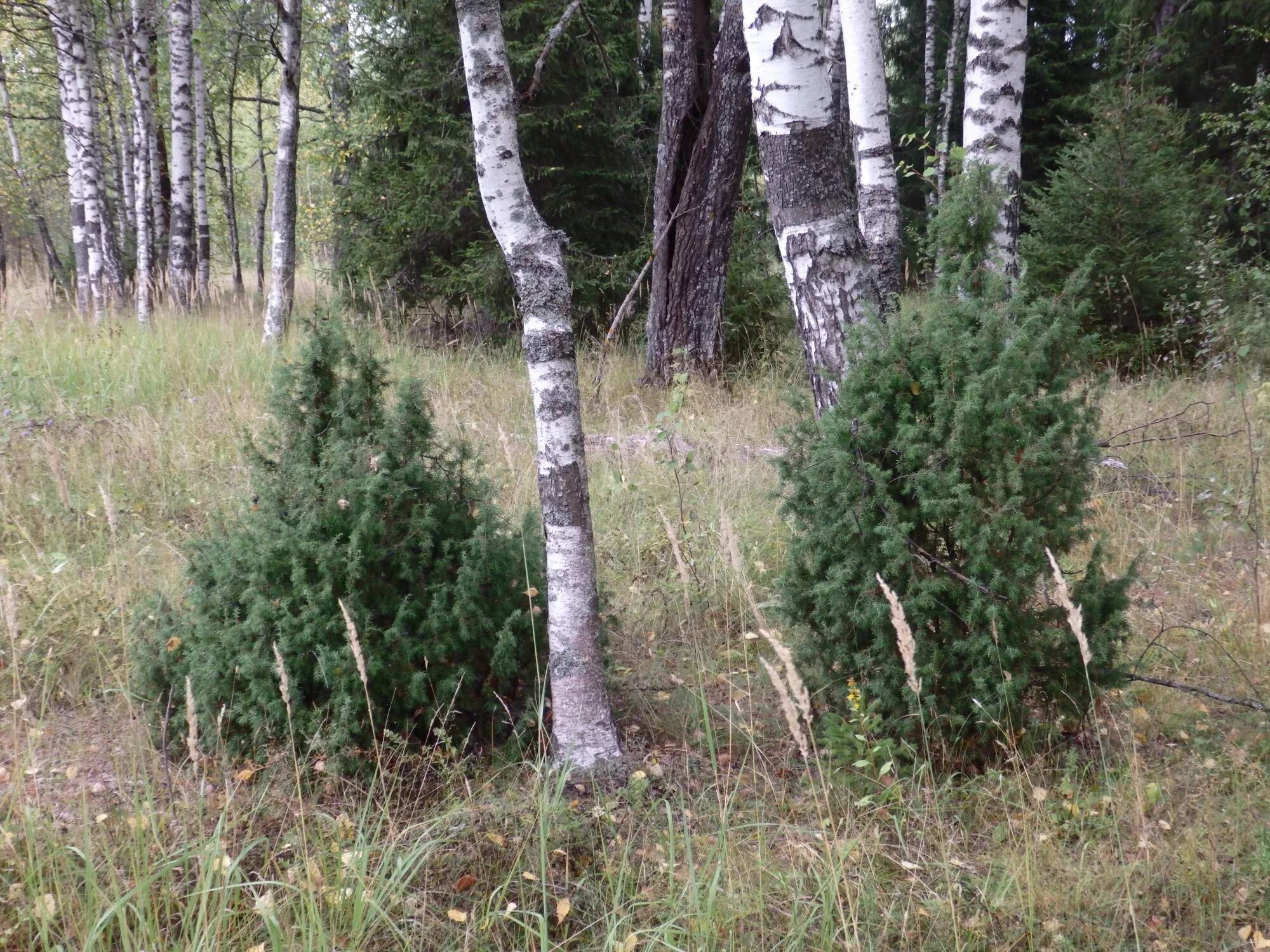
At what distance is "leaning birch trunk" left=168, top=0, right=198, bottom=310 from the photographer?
9.88 metres

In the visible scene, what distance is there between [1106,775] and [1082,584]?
547 millimetres

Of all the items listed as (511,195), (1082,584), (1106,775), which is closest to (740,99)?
(511,195)

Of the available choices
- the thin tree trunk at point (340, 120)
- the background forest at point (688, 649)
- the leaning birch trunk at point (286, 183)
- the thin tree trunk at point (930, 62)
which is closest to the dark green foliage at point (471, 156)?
the thin tree trunk at point (340, 120)

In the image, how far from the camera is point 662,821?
2500 mm

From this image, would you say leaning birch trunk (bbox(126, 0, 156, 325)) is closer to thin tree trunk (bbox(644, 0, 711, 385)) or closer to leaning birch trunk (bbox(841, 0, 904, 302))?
thin tree trunk (bbox(644, 0, 711, 385))

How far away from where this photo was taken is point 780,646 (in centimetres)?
176

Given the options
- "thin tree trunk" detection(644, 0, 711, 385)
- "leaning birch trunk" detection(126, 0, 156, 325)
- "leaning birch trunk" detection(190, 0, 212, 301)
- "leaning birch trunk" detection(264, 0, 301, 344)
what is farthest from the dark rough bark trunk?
"leaning birch trunk" detection(190, 0, 212, 301)

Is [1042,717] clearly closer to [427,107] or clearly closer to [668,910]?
[668,910]

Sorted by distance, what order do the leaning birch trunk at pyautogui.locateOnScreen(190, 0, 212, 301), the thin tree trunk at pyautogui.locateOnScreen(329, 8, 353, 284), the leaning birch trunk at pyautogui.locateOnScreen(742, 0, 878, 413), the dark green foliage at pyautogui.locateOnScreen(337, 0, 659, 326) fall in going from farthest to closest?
the leaning birch trunk at pyautogui.locateOnScreen(190, 0, 212, 301) → the thin tree trunk at pyautogui.locateOnScreen(329, 8, 353, 284) → the dark green foliage at pyautogui.locateOnScreen(337, 0, 659, 326) → the leaning birch trunk at pyautogui.locateOnScreen(742, 0, 878, 413)

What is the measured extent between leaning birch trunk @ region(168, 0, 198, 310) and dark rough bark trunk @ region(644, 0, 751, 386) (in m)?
5.66

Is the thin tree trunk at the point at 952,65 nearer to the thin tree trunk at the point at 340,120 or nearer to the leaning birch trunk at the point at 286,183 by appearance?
the thin tree trunk at the point at 340,120

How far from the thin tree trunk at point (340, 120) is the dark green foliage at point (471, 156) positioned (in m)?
A: 0.35

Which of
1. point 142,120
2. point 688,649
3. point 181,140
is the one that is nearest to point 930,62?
point 181,140

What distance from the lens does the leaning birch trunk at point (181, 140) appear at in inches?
389
